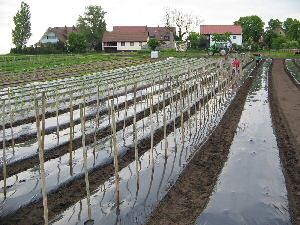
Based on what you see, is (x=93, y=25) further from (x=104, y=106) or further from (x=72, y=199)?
(x=72, y=199)

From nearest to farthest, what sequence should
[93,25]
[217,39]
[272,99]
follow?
[272,99], [217,39], [93,25]

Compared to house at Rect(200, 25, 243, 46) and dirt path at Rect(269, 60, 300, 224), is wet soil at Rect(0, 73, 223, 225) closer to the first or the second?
dirt path at Rect(269, 60, 300, 224)

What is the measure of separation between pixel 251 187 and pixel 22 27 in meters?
67.7

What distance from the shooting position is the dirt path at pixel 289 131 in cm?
725

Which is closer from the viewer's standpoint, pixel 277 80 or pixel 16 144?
pixel 16 144

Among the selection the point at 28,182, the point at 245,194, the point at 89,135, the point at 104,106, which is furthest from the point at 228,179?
the point at 104,106

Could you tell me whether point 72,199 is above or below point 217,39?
below

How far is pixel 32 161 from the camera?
8.84 metres

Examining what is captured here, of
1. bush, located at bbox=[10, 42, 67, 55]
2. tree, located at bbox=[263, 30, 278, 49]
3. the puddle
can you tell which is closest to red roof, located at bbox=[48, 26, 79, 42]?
bush, located at bbox=[10, 42, 67, 55]

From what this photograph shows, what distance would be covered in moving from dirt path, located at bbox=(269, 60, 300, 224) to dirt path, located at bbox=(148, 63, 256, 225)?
4.44ft

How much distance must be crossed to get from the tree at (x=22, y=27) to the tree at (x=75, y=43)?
15.6m

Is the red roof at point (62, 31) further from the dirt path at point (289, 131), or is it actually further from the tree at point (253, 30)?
the dirt path at point (289, 131)

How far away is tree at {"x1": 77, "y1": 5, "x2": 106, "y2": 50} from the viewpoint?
6719 cm

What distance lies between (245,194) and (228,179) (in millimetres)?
733
